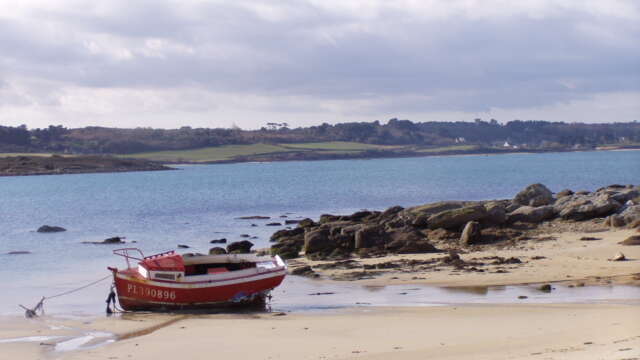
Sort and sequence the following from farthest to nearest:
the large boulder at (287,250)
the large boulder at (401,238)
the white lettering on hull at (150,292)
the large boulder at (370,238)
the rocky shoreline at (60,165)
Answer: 1. the rocky shoreline at (60,165)
2. the large boulder at (287,250)
3. the large boulder at (370,238)
4. the large boulder at (401,238)
5. the white lettering on hull at (150,292)

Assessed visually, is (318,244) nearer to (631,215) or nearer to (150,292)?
(150,292)

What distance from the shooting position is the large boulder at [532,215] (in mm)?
36719

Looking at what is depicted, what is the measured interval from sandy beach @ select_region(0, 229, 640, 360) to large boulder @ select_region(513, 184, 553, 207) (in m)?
16.1

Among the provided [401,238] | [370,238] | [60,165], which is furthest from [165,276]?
[60,165]

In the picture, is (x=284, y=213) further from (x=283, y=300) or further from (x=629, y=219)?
(x=283, y=300)

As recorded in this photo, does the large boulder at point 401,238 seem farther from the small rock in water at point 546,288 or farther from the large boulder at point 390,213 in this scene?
the small rock in water at point 546,288

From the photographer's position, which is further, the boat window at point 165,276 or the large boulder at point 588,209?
the large boulder at point 588,209

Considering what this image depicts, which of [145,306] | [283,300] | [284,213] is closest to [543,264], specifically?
[283,300]

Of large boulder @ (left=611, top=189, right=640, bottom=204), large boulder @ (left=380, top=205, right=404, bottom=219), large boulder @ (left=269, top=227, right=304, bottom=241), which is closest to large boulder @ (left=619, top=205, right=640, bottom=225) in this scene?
large boulder @ (left=611, top=189, right=640, bottom=204)

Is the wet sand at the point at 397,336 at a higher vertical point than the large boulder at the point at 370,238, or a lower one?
lower

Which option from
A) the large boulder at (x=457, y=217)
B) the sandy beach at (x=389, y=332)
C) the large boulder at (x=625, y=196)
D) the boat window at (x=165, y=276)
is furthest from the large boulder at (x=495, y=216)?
the boat window at (x=165, y=276)

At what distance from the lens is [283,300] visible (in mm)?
25016

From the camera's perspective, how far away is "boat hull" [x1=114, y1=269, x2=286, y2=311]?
2405 cm

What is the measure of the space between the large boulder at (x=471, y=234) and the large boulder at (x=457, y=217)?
1.36m
